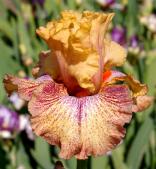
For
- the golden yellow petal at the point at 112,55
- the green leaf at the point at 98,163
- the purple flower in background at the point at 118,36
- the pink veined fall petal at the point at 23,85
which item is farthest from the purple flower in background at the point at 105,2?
the pink veined fall petal at the point at 23,85

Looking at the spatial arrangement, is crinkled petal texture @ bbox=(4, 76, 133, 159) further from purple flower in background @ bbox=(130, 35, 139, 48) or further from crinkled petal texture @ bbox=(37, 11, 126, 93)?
purple flower in background @ bbox=(130, 35, 139, 48)

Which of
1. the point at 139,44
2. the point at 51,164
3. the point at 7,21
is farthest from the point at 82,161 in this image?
the point at 7,21

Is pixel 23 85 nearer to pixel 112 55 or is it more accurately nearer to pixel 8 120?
pixel 112 55

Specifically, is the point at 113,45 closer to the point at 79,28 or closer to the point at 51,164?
the point at 79,28

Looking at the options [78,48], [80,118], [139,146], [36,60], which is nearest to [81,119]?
[80,118]

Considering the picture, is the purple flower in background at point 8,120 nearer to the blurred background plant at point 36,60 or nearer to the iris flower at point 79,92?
the blurred background plant at point 36,60
